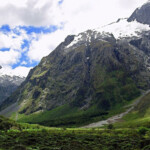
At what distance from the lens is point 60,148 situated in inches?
1802

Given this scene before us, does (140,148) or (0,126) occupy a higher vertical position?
(0,126)

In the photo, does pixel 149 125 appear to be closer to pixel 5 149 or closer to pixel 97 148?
pixel 97 148

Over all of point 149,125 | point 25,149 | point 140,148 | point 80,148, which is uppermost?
point 25,149

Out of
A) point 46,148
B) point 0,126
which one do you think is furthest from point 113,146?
point 0,126

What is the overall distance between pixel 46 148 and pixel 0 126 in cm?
6718

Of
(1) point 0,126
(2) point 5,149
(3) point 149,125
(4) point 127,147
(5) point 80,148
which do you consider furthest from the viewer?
(3) point 149,125

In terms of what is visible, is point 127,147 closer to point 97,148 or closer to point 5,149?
point 97,148

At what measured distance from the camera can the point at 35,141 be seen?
171 ft

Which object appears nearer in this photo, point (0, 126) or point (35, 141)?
point (35, 141)

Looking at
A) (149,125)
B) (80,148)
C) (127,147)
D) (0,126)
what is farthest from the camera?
(149,125)

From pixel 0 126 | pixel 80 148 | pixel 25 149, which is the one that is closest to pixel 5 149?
pixel 25 149

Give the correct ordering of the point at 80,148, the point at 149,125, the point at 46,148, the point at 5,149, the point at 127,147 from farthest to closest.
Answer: the point at 149,125, the point at 127,147, the point at 80,148, the point at 46,148, the point at 5,149

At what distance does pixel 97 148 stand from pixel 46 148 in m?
14.4

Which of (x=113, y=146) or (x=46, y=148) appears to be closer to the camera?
(x=46, y=148)
